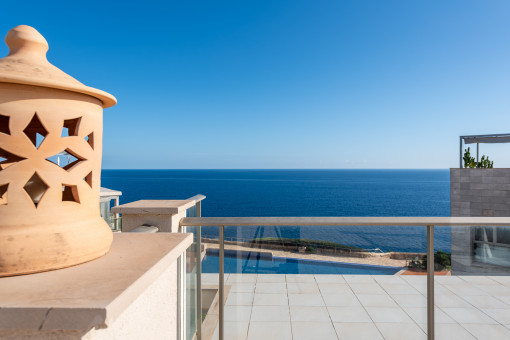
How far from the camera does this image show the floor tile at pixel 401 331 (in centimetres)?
164

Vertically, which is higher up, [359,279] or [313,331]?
[359,279]

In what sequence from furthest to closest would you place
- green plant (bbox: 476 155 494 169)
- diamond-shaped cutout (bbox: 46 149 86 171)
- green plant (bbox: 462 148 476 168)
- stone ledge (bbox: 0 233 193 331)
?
1. green plant (bbox: 462 148 476 168)
2. green plant (bbox: 476 155 494 169)
3. diamond-shaped cutout (bbox: 46 149 86 171)
4. stone ledge (bbox: 0 233 193 331)

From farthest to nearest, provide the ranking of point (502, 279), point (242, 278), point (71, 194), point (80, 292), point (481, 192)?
point (481, 192) < point (242, 278) < point (502, 279) < point (71, 194) < point (80, 292)

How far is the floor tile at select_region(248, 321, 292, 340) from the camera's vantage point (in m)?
1.71

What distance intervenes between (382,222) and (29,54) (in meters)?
1.76

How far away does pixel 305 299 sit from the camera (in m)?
1.76

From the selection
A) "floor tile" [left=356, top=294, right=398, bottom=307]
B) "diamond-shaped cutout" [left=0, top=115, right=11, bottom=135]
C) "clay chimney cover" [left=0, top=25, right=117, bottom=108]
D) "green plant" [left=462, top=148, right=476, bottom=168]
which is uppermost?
"green plant" [left=462, top=148, right=476, bottom=168]

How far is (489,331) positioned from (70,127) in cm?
233

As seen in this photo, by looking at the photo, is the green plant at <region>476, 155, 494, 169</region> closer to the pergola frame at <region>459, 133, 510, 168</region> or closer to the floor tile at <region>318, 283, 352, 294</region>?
the pergola frame at <region>459, 133, 510, 168</region>

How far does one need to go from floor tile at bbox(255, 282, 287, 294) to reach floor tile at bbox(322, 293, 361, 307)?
0.26 meters

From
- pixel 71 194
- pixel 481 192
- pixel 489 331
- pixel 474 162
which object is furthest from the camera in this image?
pixel 474 162

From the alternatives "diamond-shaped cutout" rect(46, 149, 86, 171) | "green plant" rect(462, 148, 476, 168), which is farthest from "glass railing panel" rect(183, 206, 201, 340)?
"green plant" rect(462, 148, 476, 168)

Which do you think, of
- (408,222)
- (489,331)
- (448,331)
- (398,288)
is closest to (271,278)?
(398,288)

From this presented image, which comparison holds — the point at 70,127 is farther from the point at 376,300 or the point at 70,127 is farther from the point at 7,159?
the point at 376,300
